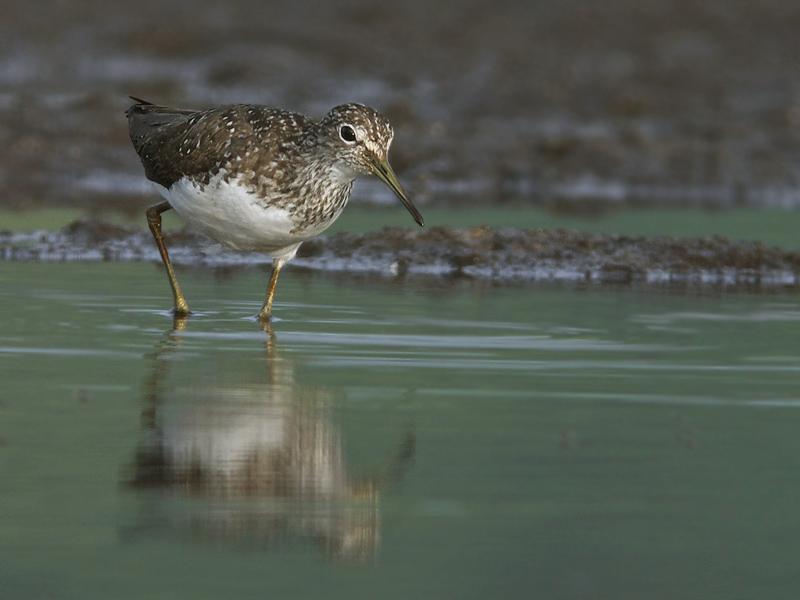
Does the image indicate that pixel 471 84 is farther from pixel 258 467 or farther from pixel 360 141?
pixel 258 467

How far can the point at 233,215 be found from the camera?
952 centimetres

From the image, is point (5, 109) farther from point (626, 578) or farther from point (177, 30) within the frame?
point (626, 578)

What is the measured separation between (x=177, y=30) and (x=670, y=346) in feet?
55.8

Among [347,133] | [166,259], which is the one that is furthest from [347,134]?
[166,259]

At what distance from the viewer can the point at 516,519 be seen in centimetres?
526

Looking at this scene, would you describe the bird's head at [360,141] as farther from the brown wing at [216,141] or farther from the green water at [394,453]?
the green water at [394,453]

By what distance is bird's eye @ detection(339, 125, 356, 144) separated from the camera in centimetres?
940

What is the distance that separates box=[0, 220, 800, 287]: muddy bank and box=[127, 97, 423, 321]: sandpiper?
2734mm

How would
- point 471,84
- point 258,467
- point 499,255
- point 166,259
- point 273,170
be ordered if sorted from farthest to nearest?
point 471,84, point 499,255, point 166,259, point 273,170, point 258,467

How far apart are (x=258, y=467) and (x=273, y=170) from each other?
3.91 meters

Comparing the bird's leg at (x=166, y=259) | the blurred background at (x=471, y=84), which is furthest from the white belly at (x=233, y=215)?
the blurred background at (x=471, y=84)

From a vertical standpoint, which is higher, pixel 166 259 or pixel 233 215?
pixel 233 215

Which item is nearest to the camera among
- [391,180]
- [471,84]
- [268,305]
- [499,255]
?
[391,180]

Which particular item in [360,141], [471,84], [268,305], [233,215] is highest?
[471,84]
